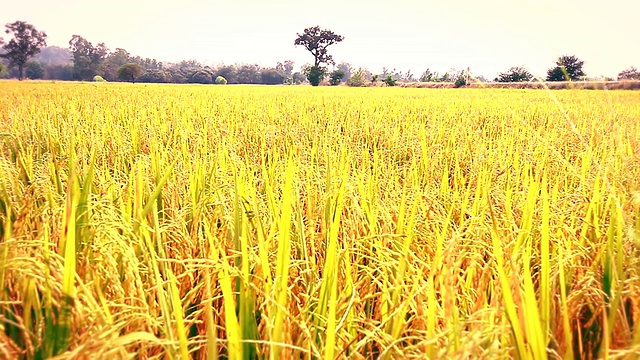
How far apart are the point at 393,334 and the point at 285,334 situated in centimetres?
21

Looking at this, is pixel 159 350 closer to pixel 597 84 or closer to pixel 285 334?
pixel 285 334

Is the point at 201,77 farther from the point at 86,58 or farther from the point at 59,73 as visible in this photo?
the point at 59,73

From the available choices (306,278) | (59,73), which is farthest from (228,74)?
(306,278)

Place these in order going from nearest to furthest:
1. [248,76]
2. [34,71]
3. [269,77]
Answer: [34,71] → [248,76] → [269,77]

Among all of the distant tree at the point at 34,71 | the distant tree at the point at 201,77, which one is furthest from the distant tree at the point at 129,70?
the distant tree at the point at 34,71

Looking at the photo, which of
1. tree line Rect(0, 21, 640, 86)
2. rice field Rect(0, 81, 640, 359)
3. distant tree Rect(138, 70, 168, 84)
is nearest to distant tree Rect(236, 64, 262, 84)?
tree line Rect(0, 21, 640, 86)

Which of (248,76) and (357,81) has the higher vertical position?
(248,76)

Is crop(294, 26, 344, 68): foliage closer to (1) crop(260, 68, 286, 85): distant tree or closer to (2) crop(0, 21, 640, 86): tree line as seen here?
(2) crop(0, 21, 640, 86): tree line

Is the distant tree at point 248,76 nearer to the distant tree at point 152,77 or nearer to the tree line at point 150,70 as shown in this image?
the tree line at point 150,70

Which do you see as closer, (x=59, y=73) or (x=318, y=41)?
(x=318, y=41)

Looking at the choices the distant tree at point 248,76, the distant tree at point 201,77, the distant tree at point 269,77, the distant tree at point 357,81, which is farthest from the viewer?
the distant tree at point 269,77

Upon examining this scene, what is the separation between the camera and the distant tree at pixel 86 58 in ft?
222

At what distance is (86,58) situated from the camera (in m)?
71.3

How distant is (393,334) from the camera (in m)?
0.71
